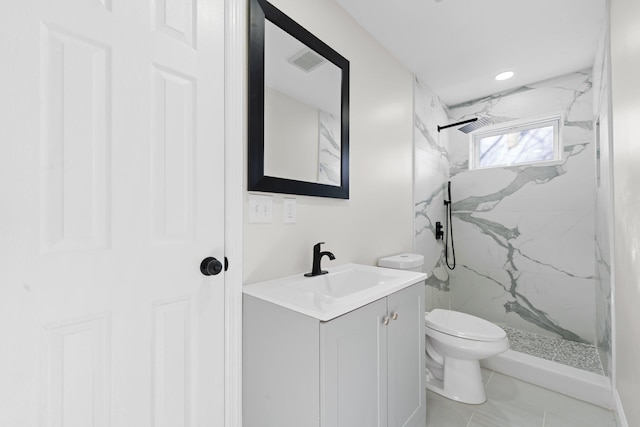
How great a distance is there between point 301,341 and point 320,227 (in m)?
0.68

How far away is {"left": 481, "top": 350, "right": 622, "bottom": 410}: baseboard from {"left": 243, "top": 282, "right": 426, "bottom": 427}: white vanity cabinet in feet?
4.05

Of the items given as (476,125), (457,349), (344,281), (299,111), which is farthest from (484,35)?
(457,349)

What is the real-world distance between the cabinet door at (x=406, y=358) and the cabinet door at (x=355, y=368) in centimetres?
7

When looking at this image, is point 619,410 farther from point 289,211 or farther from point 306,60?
point 306,60

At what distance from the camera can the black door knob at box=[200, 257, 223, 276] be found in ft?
3.26

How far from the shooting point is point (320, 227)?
1.47 m

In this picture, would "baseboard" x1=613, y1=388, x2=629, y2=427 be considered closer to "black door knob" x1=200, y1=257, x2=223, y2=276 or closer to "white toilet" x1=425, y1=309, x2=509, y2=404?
"white toilet" x1=425, y1=309, x2=509, y2=404

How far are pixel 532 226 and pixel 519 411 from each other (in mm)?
1571

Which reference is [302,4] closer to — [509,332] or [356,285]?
[356,285]

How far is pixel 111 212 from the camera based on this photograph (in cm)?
79

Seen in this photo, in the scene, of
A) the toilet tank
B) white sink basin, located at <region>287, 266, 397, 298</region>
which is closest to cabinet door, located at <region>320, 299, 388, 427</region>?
white sink basin, located at <region>287, 266, 397, 298</region>

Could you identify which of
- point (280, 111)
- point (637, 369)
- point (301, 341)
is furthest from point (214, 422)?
point (637, 369)

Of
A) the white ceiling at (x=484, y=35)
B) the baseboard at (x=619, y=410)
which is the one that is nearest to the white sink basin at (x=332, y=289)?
the baseboard at (x=619, y=410)

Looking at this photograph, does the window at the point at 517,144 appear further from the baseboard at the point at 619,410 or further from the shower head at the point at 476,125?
the baseboard at the point at 619,410
